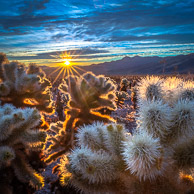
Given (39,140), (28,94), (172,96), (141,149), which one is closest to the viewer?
(141,149)

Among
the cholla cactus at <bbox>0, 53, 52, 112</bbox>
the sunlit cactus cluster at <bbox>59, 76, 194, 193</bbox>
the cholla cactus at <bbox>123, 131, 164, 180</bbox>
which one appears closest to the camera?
the cholla cactus at <bbox>123, 131, 164, 180</bbox>

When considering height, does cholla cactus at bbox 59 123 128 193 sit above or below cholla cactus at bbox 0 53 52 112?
below

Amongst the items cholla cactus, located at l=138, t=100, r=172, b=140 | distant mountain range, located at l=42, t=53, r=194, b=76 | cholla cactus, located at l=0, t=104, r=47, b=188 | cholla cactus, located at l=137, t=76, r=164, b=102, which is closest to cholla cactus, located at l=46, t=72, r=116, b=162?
cholla cactus, located at l=0, t=104, r=47, b=188

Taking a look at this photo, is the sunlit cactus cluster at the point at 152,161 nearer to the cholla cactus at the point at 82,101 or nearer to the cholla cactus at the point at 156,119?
the cholla cactus at the point at 156,119

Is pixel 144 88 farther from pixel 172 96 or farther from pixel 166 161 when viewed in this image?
pixel 166 161

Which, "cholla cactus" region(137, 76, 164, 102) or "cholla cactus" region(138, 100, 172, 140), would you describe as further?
"cholla cactus" region(137, 76, 164, 102)

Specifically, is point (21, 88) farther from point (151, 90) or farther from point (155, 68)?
point (155, 68)

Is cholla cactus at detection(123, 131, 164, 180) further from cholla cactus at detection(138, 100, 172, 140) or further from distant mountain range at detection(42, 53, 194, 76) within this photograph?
distant mountain range at detection(42, 53, 194, 76)

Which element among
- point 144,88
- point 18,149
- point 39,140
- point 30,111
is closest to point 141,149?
point 144,88

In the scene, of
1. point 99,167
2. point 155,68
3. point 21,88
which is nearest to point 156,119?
point 99,167
